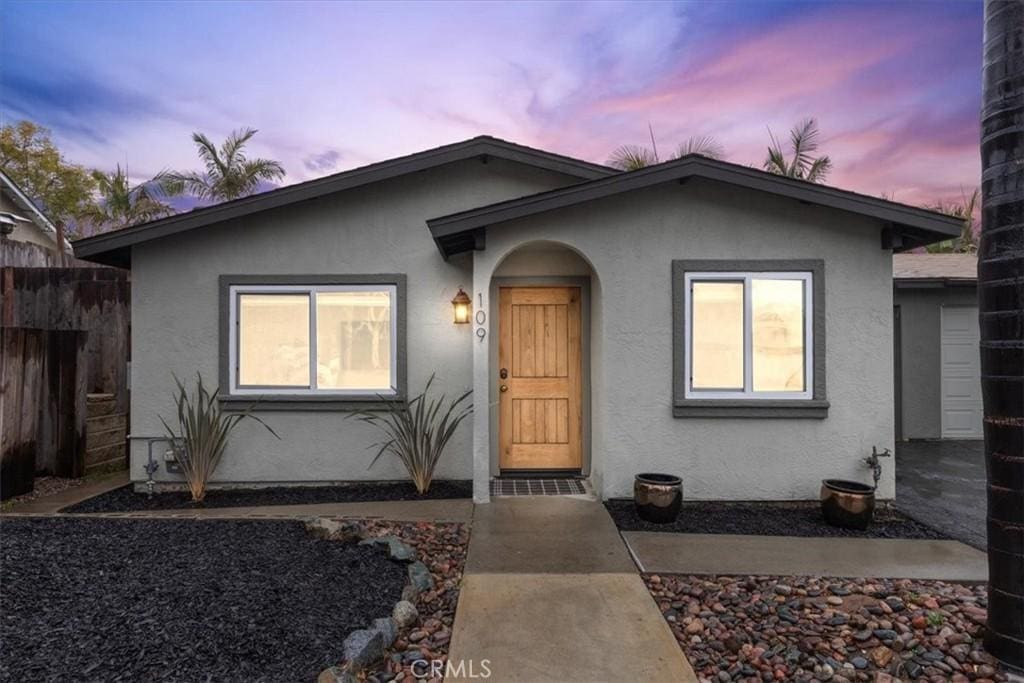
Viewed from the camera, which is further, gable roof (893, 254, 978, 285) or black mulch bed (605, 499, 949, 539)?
gable roof (893, 254, 978, 285)

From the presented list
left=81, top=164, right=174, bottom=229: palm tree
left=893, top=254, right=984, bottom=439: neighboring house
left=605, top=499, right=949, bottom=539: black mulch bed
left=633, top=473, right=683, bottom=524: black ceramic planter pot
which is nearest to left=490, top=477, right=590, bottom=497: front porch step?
left=605, top=499, right=949, bottom=539: black mulch bed

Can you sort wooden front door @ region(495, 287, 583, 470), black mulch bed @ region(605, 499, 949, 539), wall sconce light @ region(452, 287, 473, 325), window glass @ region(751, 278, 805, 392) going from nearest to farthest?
black mulch bed @ region(605, 499, 949, 539)
window glass @ region(751, 278, 805, 392)
wall sconce light @ region(452, 287, 473, 325)
wooden front door @ region(495, 287, 583, 470)

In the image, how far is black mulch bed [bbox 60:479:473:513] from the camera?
16.6ft

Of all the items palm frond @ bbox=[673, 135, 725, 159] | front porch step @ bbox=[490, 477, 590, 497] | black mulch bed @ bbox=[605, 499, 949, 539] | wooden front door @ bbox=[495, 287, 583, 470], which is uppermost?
palm frond @ bbox=[673, 135, 725, 159]

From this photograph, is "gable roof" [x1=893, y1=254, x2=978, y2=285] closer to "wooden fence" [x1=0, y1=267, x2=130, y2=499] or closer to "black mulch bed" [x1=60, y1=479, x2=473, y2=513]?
"black mulch bed" [x1=60, y1=479, x2=473, y2=513]

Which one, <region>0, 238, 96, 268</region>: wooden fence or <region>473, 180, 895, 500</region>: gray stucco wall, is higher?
<region>0, 238, 96, 268</region>: wooden fence

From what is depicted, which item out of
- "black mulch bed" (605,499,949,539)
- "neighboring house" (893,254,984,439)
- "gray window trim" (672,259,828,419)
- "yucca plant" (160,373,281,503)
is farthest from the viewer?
"neighboring house" (893,254,984,439)

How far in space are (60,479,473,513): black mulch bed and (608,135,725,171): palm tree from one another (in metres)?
13.5

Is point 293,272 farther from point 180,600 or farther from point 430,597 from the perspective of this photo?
point 430,597

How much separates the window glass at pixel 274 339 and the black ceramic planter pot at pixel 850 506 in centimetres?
544

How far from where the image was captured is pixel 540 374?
19.8 feet

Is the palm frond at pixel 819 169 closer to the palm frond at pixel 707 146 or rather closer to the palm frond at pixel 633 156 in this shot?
the palm frond at pixel 707 146

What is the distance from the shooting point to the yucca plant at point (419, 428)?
5.43 metres

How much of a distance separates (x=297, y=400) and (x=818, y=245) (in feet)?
18.9
